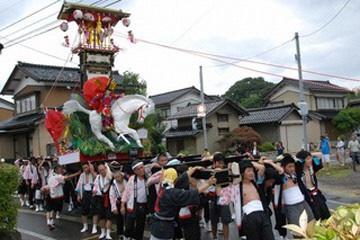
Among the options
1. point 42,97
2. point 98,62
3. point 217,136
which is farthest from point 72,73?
point 98,62

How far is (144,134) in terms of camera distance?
15.8m

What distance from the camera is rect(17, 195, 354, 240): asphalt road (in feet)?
34.4

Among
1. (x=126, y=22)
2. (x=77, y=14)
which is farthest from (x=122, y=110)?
(x=126, y=22)

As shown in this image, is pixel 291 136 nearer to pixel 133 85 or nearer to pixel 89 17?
pixel 133 85

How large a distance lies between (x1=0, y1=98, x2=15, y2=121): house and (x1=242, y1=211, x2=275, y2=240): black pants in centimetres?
4223

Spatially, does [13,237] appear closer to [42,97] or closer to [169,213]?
[169,213]

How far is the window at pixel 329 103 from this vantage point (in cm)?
4515

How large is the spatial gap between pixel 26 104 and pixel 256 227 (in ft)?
99.7

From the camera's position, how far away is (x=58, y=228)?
11.7 m

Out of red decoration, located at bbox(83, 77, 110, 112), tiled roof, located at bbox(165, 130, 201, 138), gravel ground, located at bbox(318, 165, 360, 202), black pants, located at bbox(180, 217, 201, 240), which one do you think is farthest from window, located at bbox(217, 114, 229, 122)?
black pants, located at bbox(180, 217, 201, 240)

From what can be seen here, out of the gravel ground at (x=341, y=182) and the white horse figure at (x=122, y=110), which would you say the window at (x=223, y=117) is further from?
the white horse figure at (x=122, y=110)

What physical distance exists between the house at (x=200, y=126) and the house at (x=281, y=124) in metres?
1.76

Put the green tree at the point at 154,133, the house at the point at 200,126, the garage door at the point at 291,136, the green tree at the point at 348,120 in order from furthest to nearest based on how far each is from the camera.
Result: 1. the green tree at the point at 348,120
2. the garage door at the point at 291,136
3. the house at the point at 200,126
4. the green tree at the point at 154,133

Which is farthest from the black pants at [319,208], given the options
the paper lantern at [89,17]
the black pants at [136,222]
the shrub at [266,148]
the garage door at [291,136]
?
the garage door at [291,136]
